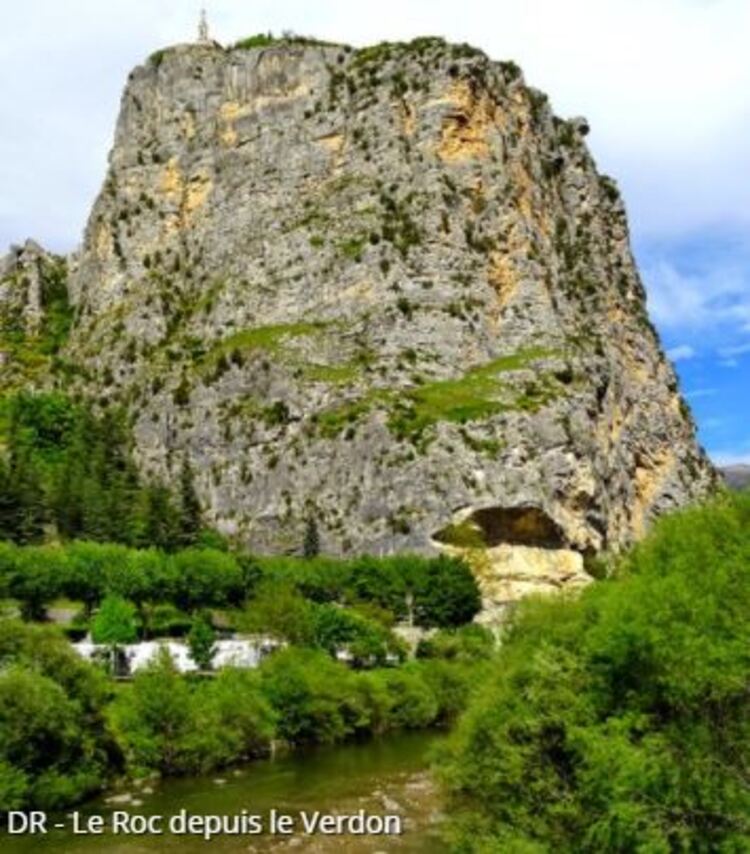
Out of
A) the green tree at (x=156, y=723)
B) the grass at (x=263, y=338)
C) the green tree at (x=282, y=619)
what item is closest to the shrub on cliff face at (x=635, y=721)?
the green tree at (x=156, y=723)

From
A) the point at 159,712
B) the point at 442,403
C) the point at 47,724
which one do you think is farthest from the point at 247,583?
the point at 47,724

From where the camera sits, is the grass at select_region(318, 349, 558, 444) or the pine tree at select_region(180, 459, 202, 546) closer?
the pine tree at select_region(180, 459, 202, 546)

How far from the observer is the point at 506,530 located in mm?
118688

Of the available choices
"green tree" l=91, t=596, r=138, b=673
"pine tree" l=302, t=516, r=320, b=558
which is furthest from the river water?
"pine tree" l=302, t=516, r=320, b=558

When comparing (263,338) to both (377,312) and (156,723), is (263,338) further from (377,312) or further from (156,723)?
(156,723)

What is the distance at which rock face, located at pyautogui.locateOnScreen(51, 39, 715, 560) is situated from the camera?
122m

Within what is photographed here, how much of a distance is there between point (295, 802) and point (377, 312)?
9181cm

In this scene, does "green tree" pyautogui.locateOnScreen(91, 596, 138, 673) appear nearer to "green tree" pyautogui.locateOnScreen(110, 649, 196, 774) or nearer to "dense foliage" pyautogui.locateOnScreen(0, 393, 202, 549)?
"green tree" pyautogui.locateOnScreen(110, 649, 196, 774)

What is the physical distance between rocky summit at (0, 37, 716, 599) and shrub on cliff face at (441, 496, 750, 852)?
7721 centimetres

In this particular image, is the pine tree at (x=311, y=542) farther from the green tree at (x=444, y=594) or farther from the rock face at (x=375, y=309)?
the green tree at (x=444, y=594)

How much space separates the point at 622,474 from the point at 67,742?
100517mm

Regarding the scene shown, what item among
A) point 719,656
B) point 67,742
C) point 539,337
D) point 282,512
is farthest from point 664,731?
point 539,337

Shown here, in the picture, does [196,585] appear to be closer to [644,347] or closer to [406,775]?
[406,775]

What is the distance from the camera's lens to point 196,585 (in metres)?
96.1
